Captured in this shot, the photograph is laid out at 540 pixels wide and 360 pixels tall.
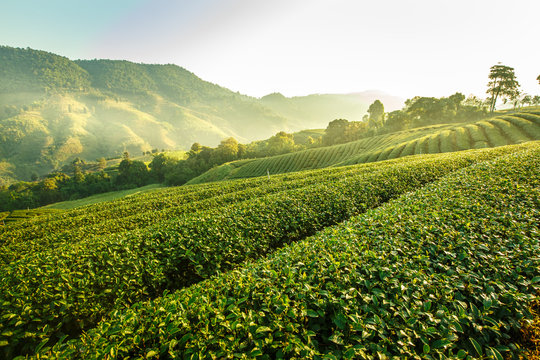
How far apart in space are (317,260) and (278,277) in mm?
876

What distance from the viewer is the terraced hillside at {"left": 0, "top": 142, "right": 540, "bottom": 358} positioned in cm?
274

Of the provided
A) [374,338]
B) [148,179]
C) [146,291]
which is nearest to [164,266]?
[146,291]

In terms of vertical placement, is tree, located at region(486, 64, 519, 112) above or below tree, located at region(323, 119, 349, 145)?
above

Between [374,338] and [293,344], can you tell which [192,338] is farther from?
[374,338]

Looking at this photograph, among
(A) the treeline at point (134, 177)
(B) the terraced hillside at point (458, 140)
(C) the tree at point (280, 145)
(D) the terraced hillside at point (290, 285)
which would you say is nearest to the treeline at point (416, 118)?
(A) the treeline at point (134, 177)

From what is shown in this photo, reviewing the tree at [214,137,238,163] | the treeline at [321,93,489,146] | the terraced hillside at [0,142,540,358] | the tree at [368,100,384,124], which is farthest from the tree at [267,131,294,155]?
the terraced hillside at [0,142,540,358]

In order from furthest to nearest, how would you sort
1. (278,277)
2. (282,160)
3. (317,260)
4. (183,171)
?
(183,171), (282,160), (317,260), (278,277)

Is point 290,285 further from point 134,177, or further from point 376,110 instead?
point 376,110

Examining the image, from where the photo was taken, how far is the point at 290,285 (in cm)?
358

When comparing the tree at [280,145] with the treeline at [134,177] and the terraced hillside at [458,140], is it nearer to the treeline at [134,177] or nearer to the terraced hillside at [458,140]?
the treeline at [134,177]

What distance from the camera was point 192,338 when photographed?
2.74 meters

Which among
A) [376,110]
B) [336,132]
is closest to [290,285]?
[336,132]

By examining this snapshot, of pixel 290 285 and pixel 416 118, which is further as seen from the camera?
pixel 416 118

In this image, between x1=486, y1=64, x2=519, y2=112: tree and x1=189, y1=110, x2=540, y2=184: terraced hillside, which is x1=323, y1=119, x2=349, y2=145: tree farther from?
x1=486, y1=64, x2=519, y2=112: tree
